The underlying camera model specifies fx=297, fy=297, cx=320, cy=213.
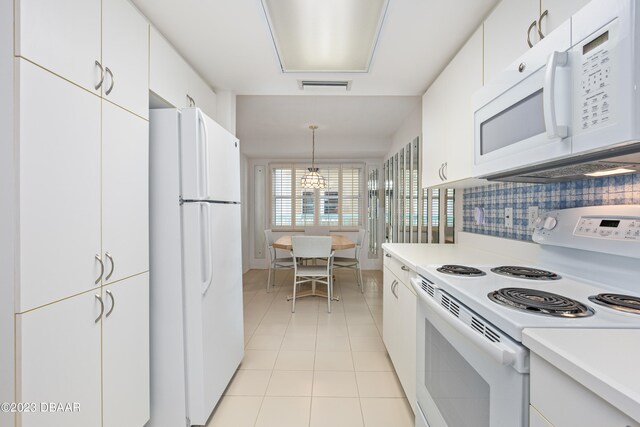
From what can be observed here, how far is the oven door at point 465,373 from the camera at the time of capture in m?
0.72

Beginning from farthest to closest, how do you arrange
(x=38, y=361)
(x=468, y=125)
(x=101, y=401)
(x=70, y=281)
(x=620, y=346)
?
(x=468, y=125), (x=101, y=401), (x=70, y=281), (x=38, y=361), (x=620, y=346)

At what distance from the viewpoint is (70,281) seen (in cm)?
104

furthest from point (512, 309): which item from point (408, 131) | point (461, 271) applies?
point (408, 131)

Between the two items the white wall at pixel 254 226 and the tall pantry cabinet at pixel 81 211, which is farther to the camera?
the white wall at pixel 254 226

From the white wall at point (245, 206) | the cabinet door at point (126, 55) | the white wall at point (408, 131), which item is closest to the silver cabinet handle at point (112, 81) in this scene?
the cabinet door at point (126, 55)

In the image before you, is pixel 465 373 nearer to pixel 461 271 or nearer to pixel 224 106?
pixel 461 271

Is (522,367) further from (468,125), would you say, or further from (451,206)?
(451,206)

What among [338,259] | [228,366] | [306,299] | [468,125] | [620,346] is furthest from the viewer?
[338,259]

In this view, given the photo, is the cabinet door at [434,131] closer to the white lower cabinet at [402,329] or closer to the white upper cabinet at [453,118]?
the white upper cabinet at [453,118]

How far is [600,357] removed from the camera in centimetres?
57

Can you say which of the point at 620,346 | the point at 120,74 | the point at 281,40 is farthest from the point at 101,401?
the point at 281,40

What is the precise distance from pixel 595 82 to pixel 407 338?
1.42 metres

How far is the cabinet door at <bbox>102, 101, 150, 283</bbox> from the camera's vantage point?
1230mm

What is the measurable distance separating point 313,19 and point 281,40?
274mm
